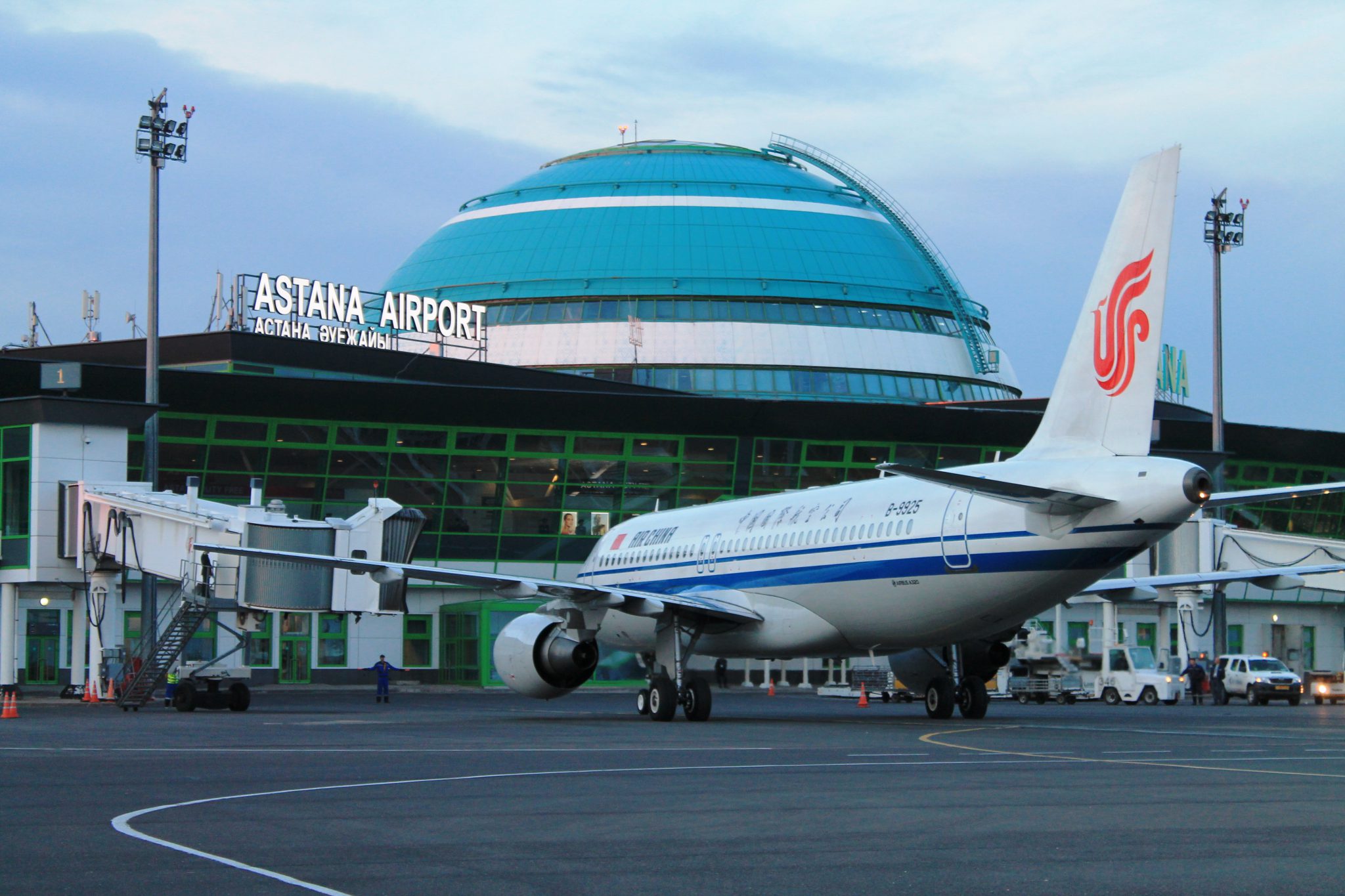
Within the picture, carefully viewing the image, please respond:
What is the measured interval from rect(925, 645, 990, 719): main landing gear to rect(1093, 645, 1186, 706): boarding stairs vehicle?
17922 millimetres

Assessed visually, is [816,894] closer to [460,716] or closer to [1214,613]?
[460,716]

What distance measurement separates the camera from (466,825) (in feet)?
40.1

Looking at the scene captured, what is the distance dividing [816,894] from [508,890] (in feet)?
5.87

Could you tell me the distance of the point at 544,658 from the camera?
105ft

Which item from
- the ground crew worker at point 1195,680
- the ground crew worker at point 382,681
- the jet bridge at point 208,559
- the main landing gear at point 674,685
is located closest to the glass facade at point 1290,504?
the ground crew worker at point 1195,680

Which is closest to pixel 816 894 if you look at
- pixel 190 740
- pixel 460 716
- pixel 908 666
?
pixel 190 740

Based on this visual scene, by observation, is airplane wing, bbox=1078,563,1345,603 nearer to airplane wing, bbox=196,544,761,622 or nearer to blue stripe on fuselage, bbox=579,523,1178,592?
blue stripe on fuselage, bbox=579,523,1178,592

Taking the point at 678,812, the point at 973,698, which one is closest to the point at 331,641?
the point at 973,698

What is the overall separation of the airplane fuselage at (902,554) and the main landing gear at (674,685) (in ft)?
3.04

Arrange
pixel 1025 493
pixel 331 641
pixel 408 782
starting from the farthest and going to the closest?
pixel 331 641
pixel 1025 493
pixel 408 782

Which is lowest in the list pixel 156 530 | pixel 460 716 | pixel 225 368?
pixel 460 716

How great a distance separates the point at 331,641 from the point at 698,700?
32122mm

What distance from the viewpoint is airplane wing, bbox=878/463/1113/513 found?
71.8ft

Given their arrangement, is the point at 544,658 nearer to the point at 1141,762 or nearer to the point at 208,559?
the point at 208,559
